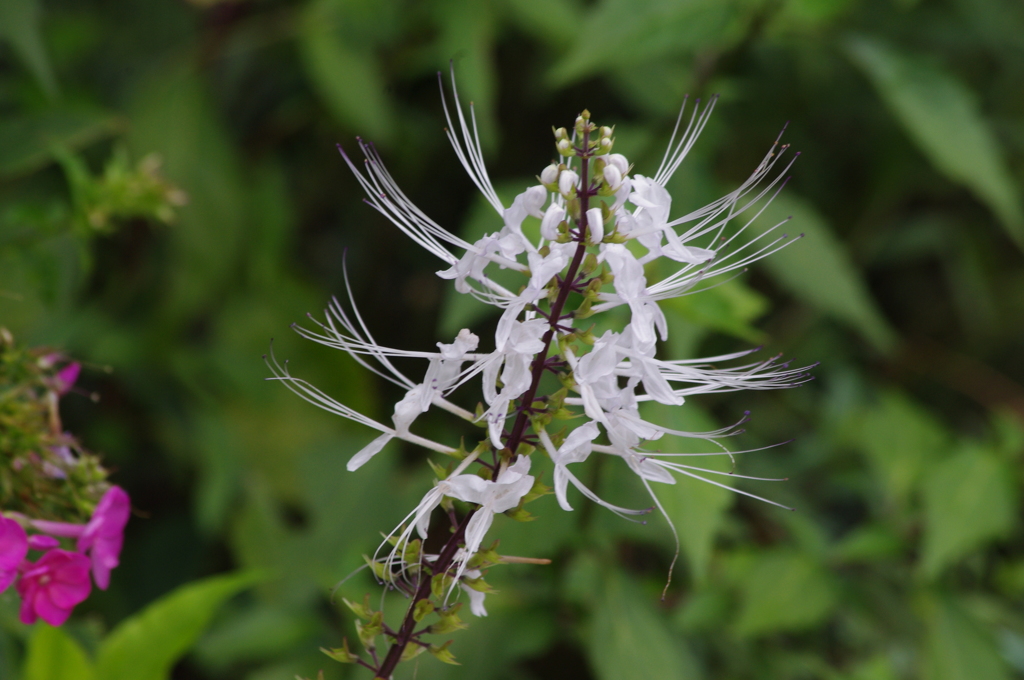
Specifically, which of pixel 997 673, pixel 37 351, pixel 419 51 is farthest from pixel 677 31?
pixel 997 673

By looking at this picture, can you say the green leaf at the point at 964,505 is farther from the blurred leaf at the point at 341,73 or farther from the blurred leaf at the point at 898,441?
the blurred leaf at the point at 341,73

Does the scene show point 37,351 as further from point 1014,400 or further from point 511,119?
point 1014,400

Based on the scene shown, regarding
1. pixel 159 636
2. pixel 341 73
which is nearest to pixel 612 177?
pixel 159 636

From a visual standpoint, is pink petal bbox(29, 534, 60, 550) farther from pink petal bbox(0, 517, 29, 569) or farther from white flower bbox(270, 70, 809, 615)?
white flower bbox(270, 70, 809, 615)

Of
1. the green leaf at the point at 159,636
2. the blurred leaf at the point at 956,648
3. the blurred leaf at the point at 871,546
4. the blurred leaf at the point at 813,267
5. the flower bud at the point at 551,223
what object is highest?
the flower bud at the point at 551,223

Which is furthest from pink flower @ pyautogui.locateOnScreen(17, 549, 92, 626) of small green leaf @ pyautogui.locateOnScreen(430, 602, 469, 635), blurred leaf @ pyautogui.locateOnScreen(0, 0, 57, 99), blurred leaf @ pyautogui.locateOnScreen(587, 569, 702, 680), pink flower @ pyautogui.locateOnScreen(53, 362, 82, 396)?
blurred leaf @ pyautogui.locateOnScreen(0, 0, 57, 99)

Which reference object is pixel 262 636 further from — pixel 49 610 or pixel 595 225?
pixel 595 225

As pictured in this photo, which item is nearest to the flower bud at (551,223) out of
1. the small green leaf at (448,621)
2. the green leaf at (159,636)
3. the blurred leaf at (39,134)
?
the small green leaf at (448,621)
